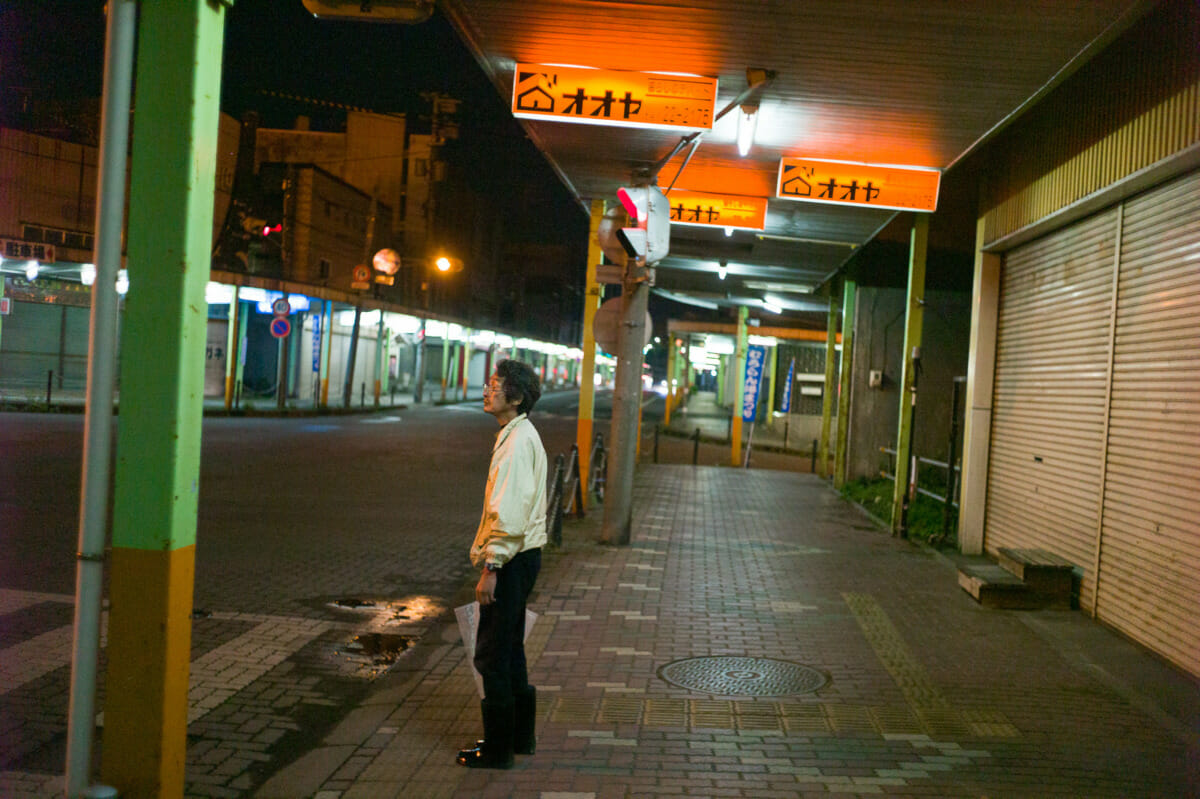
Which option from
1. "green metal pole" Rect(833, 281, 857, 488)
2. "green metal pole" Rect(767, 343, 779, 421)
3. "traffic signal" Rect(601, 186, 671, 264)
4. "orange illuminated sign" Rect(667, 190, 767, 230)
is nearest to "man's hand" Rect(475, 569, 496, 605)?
"traffic signal" Rect(601, 186, 671, 264)

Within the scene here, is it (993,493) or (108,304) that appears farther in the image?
(993,493)

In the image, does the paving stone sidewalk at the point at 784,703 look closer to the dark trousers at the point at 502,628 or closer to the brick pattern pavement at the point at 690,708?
the brick pattern pavement at the point at 690,708

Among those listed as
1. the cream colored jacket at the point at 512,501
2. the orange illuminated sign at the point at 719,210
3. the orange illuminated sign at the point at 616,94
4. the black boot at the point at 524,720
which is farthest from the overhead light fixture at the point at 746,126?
the black boot at the point at 524,720

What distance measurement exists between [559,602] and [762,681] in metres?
2.50

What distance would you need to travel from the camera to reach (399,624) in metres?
7.54

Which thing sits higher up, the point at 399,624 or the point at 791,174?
the point at 791,174

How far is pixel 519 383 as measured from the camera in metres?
4.73

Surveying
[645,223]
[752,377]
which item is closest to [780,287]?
[752,377]

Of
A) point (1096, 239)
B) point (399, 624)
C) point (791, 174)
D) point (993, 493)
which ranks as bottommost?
point (399, 624)

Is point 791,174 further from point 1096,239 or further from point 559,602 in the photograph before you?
point 559,602

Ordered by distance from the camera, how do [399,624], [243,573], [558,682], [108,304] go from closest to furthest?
[108,304], [558,682], [399,624], [243,573]

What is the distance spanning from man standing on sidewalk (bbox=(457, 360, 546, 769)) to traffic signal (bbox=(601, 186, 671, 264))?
5.58 metres

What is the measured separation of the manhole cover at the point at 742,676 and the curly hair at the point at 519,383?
91.2 inches

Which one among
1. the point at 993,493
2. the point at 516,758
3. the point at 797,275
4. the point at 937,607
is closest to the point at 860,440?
the point at 797,275
